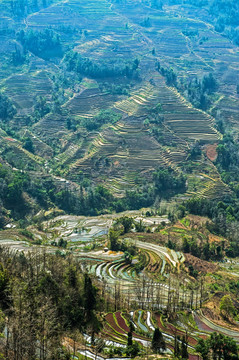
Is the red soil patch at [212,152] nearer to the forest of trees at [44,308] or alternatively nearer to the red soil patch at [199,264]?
the red soil patch at [199,264]

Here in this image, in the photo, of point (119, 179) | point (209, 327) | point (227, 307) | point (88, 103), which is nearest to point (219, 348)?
point (209, 327)

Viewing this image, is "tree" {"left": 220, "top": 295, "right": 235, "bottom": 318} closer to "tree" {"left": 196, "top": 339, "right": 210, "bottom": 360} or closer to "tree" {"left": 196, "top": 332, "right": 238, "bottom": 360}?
"tree" {"left": 196, "top": 332, "right": 238, "bottom": 360}

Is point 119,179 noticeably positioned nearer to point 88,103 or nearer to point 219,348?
point 88,103

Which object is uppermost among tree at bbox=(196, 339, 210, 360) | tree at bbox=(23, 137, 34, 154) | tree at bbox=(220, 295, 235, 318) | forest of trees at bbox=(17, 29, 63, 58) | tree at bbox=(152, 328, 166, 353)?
forest of trees at bbox=(17, 29, 63, 58)

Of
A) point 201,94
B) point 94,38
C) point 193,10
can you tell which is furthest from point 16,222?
point 193,10

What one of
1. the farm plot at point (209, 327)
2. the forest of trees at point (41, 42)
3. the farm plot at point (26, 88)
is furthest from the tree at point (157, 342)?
the forest of trees at point (41, 42)

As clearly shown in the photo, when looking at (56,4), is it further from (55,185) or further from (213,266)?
(213,266)

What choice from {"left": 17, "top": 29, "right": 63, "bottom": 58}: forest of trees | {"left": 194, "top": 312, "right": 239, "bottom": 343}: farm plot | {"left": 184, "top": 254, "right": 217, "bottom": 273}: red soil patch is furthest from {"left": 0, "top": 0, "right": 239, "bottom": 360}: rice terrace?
{"left": 17, "top": 29, "right": 63, "bottom": 58}: forest of trees
